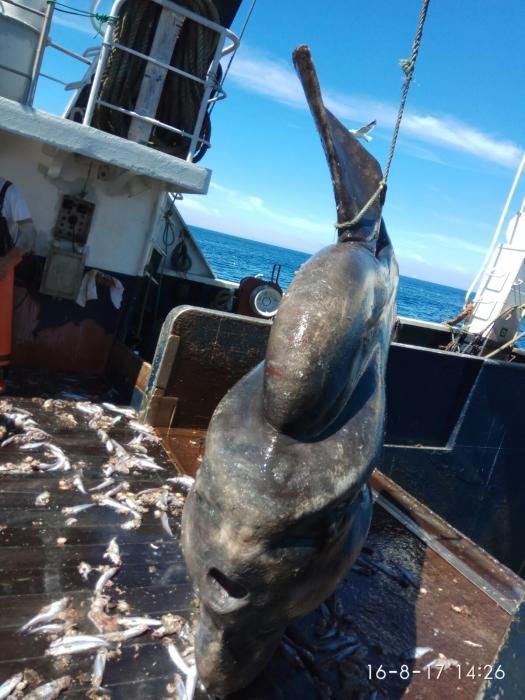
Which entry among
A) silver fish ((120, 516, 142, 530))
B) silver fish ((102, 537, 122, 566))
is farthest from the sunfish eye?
silver fish ((120, 516, 142, 530))

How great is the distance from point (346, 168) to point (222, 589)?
93.5 inches

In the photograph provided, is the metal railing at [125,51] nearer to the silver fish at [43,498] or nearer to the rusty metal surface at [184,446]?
the rusty metal surface at [184,446]

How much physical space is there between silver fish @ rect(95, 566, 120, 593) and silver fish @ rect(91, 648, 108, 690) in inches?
23.0

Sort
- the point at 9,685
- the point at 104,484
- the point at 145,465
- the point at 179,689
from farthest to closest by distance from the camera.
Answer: the point at 145,465
the point at 104,484
the point at 179,689
the point at 9,685

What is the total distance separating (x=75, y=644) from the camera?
3.54m

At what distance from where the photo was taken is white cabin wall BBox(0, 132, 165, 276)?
8.13 m

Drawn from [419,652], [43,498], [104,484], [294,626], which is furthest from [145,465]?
[419,652]

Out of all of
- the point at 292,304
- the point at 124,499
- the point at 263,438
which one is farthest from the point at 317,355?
the point at 124,499

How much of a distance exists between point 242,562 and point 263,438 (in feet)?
1.84

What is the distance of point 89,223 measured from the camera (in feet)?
28.3

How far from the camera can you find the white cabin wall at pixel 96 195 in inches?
320

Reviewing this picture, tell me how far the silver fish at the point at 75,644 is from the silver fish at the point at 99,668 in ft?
0.19

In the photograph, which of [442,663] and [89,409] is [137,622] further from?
[89,409]

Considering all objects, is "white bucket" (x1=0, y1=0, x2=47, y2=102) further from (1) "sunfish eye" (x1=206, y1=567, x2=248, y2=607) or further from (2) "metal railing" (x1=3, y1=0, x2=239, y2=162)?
(1) "sunfish eye" (x1=206, y1=567, x2=248, y2=607)
